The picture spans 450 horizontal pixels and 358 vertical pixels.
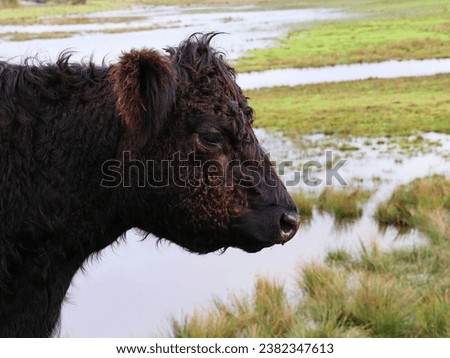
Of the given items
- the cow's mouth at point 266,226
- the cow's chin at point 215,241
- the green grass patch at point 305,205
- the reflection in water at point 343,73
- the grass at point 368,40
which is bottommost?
the green grass patch at point 305,205

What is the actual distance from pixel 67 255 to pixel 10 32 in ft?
99.7

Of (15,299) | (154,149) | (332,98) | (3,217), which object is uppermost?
(154,149)

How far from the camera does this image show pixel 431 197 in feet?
38.7

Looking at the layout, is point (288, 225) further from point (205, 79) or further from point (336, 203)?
point (336, 203)

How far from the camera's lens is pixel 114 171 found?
11.0 feet

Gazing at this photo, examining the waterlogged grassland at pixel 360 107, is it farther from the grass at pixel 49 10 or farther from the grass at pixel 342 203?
the grass at pixel 49 10

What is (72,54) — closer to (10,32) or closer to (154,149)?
(154,149)

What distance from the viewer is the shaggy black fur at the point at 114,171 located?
3.32 meters

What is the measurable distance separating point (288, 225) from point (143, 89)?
1.05m

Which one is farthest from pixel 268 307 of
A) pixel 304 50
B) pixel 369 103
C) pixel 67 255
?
pixel 304 50

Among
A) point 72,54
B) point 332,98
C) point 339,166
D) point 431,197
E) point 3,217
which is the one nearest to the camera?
point 3,217

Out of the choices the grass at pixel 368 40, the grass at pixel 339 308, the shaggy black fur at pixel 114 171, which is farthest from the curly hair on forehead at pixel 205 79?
the grass at pixel 368 40

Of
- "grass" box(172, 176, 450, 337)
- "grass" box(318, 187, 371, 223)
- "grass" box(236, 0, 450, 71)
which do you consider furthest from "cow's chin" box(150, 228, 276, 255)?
"grass" box(236, 0, 450, 71)

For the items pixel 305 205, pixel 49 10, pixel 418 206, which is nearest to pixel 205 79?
pixel 418 206
